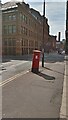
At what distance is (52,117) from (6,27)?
172ft

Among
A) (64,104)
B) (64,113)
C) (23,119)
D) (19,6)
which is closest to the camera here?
(23,119)

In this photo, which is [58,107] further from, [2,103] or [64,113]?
[2,103]

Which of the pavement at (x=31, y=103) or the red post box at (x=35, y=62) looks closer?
the pavement at (x=31, y=103)

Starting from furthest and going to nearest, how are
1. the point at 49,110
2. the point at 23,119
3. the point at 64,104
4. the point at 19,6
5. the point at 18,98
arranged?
the point at 19,6 → the point at 18,98 → the point at 64,104 → the point at 49,110 → the point at 23,119

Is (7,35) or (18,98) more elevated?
(7,35)

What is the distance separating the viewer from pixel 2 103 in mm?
6941

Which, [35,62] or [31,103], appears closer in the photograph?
[31,103]

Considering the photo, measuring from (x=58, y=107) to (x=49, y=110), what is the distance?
1.56 feet

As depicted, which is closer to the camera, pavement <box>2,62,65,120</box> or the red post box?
pavement <box>2,62,65,120</box>

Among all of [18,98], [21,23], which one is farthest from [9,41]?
[18,98]

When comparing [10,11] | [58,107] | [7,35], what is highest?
[10,11]

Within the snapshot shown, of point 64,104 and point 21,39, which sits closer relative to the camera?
point 64,104

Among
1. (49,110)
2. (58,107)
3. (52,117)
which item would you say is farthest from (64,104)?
(52,117)

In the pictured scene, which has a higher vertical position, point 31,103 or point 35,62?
point 35,62
